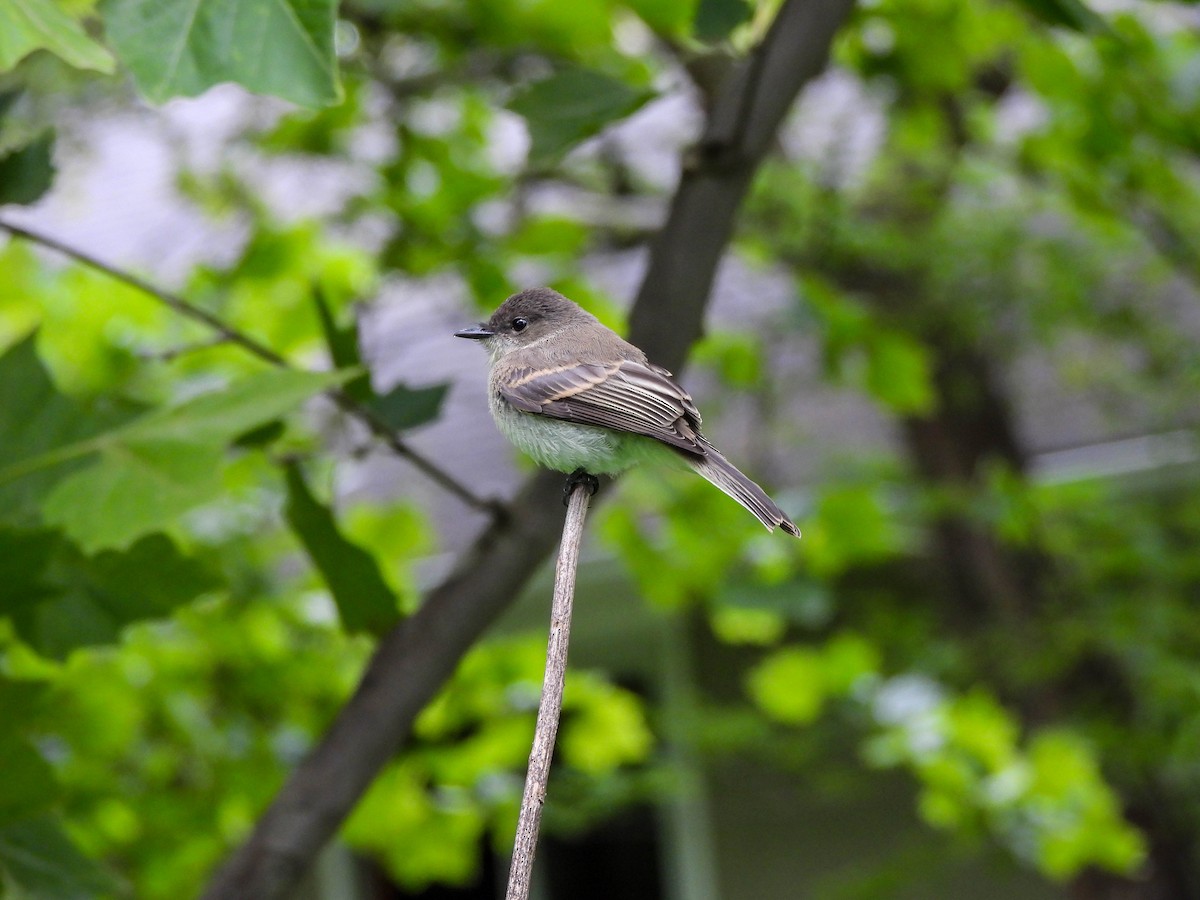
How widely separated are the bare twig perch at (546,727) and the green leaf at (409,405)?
1.08 metres

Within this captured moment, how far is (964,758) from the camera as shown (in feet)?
13.0

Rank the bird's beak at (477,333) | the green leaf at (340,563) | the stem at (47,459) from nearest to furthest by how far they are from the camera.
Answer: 1. the bird's beak at (477,333)
2. the stem at (47,459)
3. the green leaf at (340,563)

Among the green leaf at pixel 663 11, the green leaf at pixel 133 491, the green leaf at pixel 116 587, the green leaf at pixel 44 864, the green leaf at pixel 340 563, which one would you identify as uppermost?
the green leaf at pixel 663 11

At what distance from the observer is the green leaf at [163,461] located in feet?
4.79

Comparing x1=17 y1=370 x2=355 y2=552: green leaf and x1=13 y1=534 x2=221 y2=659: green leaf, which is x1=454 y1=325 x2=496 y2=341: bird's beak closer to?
x1=17 y1=370 x2=355 y2=552: green leaf

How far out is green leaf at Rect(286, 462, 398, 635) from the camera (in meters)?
1.85

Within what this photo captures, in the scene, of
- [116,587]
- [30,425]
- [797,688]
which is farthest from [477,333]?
[797,688]

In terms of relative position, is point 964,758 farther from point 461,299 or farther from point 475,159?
point 475,159

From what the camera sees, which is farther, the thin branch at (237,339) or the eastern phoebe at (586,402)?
the thin branch at (237,339)

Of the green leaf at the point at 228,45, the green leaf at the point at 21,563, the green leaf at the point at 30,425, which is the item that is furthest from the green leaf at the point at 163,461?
the green leaf at the point at 228,45

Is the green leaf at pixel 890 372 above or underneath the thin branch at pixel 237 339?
underneath

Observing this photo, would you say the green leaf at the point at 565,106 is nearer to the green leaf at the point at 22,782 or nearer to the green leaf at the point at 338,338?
the green leaf at the point at 338,338

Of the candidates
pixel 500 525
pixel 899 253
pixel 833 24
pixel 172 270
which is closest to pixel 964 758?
pixel 899 253

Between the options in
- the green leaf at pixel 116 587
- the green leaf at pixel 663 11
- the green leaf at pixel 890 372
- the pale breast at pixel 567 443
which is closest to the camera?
the pale breast at pixel 567 443
